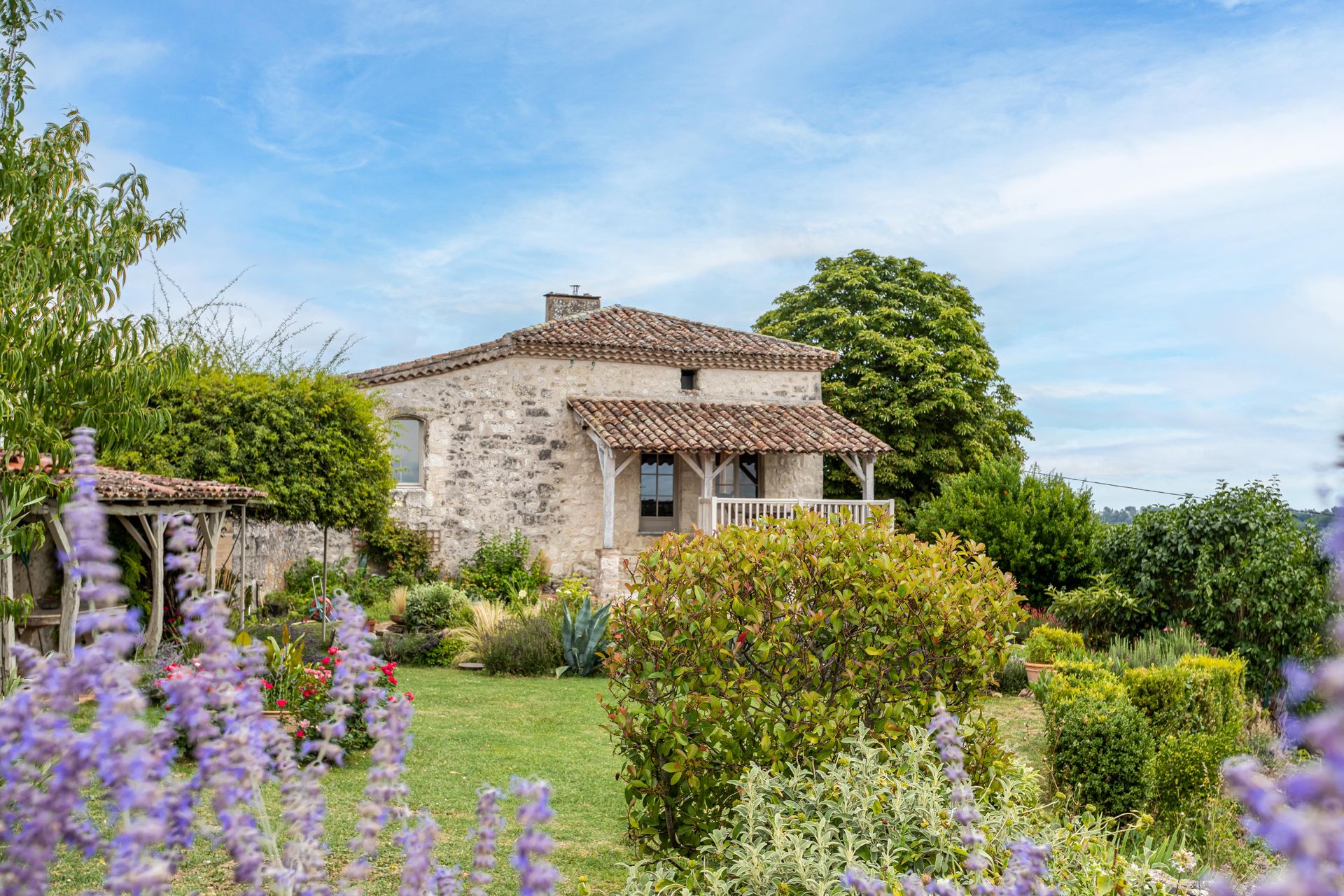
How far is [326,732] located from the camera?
1782 millimetres

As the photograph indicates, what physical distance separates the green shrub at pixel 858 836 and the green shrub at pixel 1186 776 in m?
2.34

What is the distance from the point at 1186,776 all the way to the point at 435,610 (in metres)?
11.1

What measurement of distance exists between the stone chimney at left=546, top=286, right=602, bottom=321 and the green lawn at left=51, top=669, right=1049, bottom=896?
12.1m

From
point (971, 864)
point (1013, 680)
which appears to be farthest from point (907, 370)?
point (971, 864)

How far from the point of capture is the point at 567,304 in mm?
22672

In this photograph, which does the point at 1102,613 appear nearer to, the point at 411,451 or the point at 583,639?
the point at 583,639

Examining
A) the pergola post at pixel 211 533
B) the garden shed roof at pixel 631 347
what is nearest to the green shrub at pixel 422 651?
the pergola post at pixel 211 533

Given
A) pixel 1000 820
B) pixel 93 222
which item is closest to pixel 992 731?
pixel 1000 820

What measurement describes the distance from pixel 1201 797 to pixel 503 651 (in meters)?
8.28

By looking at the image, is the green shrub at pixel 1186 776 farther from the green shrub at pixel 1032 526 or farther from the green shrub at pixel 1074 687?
the green shrub at pixel 1032 526

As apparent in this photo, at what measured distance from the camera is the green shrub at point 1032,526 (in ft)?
48.1

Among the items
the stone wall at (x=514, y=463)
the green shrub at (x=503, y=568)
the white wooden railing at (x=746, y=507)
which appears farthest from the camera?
the stone wall at (x=514, y=463)

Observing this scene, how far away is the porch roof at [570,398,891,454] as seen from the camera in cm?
1769

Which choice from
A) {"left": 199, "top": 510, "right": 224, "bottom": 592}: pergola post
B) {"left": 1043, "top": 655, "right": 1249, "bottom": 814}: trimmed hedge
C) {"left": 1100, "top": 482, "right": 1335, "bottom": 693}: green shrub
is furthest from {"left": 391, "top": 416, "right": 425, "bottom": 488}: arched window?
{"left": 1043, "top": 655, "right": 1249, "bottom": 814}: trimmed hedge
